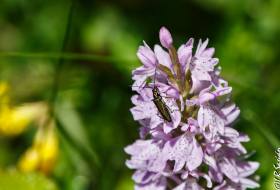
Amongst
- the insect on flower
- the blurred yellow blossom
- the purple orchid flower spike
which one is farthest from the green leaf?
the insect on flower

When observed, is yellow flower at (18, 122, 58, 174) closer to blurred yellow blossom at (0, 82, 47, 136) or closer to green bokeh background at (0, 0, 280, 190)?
green bokeh background at (0, 0, 280, 190)

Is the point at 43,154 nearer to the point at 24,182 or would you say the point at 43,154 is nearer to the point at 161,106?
the point at 24,182

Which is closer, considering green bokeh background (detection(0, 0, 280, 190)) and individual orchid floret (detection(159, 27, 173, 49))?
individual orchid floret (detection(159, 27, 173, 49))

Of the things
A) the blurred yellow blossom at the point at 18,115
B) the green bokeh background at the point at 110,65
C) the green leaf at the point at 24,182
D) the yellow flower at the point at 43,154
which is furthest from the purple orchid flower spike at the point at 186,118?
the blurred yellow blossom at the point at 18,115

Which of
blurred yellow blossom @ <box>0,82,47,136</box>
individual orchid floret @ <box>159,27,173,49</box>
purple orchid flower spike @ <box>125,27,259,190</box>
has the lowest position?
purple orchid flower spike @ <box>125,27,259,190</box>

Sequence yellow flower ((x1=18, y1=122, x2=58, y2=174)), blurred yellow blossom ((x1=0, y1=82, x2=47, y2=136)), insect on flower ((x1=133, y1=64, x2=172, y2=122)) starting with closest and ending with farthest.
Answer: insect on flower ((x1=133, y1=64, x2=172, y2=122)) → yellow flower ((x1=18, y1=122, x2=58, y2=174)) → blurred yellow blossom ((x1=0, y1=82, x2=47, y2=136))

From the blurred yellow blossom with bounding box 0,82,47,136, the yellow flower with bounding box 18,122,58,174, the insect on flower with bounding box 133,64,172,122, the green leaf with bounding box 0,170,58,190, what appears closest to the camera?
the insect on flower with bounding box 133,64,172,122
